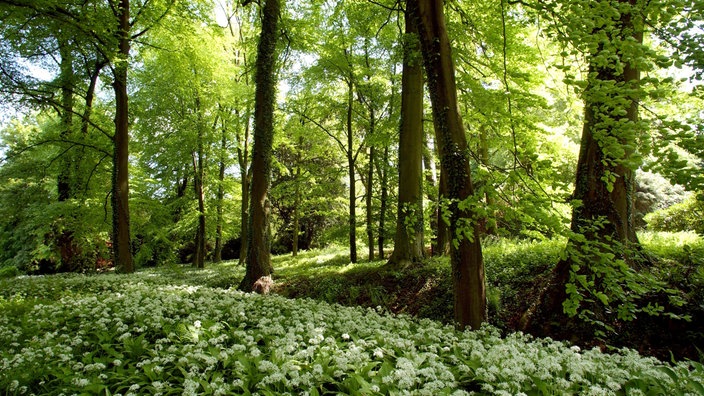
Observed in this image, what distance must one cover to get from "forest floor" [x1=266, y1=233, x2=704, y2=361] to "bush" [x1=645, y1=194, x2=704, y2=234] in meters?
4.20

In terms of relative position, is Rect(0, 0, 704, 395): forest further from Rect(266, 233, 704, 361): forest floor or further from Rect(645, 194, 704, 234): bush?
Rect(645, 194, 704, 234): bush

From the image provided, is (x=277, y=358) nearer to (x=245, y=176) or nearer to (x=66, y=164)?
(x=245, y=176)

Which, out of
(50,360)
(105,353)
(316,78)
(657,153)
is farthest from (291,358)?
(316,78)

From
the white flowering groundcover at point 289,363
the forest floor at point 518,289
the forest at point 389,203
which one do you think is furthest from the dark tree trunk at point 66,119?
the white flowering groundcover at point 289,363

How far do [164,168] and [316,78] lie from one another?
44.1 feet

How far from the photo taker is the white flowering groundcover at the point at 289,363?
2.89 metres

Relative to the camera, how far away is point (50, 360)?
3.70m

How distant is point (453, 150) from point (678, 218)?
1237cm

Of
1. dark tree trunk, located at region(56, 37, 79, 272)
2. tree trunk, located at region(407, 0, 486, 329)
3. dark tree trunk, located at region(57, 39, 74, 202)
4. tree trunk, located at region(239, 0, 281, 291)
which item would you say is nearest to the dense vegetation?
tree trunk, located at region(407, 0, 486, 329)

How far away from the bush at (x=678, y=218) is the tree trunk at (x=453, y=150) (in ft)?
35.8

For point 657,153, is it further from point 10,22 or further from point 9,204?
point 9,204

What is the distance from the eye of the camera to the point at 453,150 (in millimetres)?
5535

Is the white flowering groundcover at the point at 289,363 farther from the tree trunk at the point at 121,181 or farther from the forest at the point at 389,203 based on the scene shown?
the tree trunk at the point at 121,181

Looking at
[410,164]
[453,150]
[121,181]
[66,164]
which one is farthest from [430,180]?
[66,164]
